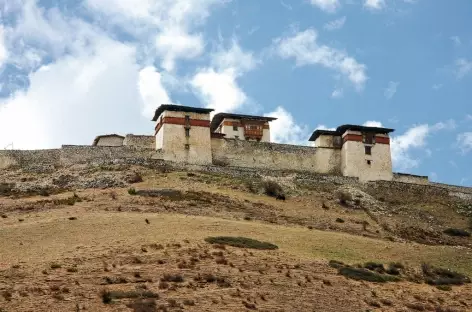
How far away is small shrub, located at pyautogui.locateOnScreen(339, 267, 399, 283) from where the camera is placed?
3816 cm

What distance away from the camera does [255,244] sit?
137ft

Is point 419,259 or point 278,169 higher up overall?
point 278,169

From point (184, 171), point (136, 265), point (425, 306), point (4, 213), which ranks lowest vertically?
point (425, 306)

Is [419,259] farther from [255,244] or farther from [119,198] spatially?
[119,198]

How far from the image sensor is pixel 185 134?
7612 centimetres

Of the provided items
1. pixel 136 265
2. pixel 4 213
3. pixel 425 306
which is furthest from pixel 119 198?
pixel 425 306

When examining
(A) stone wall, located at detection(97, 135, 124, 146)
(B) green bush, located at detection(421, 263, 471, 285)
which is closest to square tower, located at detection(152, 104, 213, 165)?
(A) stone wall, located at detection(97, 135, 124, 146)

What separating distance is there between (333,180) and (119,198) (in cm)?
2829

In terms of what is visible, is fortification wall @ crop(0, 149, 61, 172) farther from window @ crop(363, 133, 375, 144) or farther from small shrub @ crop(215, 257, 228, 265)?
small shrub @ crop(215, 257, 228, 265)

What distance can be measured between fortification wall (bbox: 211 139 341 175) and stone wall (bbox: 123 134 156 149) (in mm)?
7091

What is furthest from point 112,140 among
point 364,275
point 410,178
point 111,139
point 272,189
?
point 364,275

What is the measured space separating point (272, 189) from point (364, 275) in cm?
2583

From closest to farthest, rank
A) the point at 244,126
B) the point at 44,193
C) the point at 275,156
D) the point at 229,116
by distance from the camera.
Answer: the point at 44,193 < the point at 275,156 < the point at 229,116 < the point at 244,126

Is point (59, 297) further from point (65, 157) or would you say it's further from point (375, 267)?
point (65, 157)
